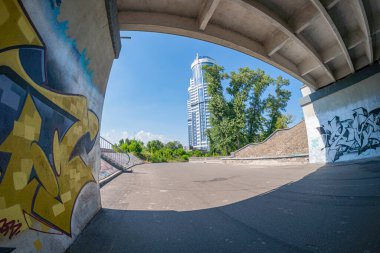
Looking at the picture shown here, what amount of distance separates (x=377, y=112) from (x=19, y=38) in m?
16.7

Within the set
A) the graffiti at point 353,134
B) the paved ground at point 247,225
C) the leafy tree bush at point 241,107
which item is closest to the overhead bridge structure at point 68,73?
the paved ground at point 247,225

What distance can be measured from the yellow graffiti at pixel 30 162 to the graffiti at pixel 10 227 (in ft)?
0.11

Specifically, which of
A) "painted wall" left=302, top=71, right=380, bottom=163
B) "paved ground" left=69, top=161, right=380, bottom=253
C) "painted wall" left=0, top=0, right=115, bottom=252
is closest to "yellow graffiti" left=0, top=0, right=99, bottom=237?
"painted wall" left=0, top=0, right=115, bottom=252

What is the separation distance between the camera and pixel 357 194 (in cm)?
491

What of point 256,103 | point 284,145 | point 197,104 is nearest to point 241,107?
point 256,103

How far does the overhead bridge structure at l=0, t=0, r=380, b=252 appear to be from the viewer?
1.97 metres

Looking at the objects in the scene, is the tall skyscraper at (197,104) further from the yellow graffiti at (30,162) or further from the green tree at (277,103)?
the yellow graffiti at (30,162)

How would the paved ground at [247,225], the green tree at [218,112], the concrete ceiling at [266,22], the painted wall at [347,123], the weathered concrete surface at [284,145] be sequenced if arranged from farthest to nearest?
the green tree at [218,112] < the weathered concrete surface at [284,145] < the painted wall at [347,123] < the concrete ceiling at [266,22] < the paved ground at [247,225]

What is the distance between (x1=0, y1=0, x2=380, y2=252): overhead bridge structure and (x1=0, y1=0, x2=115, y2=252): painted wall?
0.4 inches

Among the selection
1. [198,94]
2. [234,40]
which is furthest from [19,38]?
[198,94]

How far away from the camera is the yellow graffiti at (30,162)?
1897 millimetres

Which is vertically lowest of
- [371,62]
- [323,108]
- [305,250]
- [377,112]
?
[305,250]

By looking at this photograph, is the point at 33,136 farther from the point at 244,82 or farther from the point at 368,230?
the point at 244,82

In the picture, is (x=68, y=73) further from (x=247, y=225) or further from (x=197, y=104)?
(x=197, y=104)
